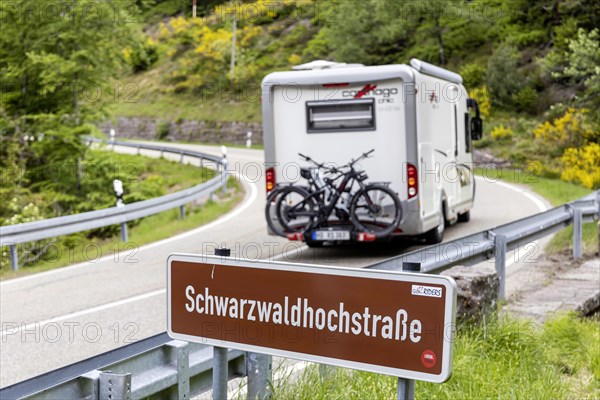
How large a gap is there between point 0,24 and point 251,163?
39.6 ft

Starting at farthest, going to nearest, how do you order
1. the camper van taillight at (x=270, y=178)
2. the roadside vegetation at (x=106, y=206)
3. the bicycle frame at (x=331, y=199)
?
the roadside vegetation at (x=106, y=206) → the camper van taillight at (x=270, y=178) → the bicycle frame at (x=331, y=199)

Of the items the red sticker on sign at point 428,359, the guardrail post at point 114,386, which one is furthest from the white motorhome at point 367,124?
the red sticker on sign at point 428,359

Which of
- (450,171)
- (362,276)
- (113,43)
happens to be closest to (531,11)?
(113,43)

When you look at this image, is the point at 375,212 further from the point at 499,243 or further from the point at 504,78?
the point at 504,78

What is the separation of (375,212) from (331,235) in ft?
2.35

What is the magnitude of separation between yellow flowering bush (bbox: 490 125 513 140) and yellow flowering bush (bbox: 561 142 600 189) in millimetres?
5913

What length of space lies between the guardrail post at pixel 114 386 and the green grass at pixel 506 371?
127cm

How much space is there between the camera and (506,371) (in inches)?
213

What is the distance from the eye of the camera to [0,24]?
78.4 feet

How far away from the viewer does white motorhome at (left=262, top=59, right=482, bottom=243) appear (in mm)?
11547

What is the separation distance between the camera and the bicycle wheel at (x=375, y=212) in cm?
1155

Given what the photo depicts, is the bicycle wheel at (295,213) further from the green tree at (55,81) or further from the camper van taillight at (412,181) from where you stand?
the green tree at (55,81)

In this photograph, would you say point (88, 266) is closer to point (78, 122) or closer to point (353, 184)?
point (353, 184)

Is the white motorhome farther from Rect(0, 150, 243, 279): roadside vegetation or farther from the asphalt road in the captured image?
Rect(0, 150, 243, 279): roadside vegetation
